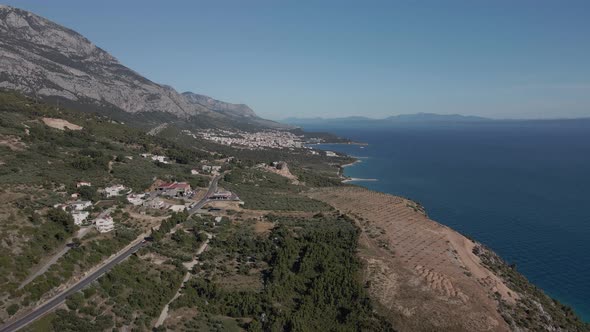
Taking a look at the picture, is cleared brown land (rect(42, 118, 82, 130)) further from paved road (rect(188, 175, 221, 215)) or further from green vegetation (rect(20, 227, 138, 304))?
green vegetation (rect(20, 227, 138, 304))

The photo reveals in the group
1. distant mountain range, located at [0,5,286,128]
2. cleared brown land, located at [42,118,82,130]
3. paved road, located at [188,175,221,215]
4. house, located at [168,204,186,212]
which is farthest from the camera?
distant mountain range, located at [0,5,286,128]

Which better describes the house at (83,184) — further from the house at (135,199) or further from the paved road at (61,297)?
the paved road at (61,297)

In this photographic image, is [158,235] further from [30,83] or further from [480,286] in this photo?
[30,83]

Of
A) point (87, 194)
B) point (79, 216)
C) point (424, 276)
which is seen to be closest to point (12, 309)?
point (79, 216)

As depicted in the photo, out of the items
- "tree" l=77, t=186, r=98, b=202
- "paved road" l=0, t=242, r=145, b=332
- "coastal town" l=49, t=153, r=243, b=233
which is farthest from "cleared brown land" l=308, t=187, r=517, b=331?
"tree" l=77, t=186, r=98, b=202

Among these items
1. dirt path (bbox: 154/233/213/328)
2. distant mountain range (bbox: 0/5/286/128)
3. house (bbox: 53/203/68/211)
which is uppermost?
distant mountain range (bbox: 0/5/286/128)

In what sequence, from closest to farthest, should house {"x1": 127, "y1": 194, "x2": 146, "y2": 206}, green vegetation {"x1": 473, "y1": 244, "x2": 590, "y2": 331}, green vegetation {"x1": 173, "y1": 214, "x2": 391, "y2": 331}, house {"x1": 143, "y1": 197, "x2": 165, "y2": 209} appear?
green vegetation {"x1": 173, "y1": 214, "x2": 391, "y2": 331} → green vegetation {"x1": 473, "y1": 244, "x2": 590, "y2": 331} → house {"x1": 127, "y1": 194, "x2": 146, "y2": 206} → house {"x1": 143, "y1": 197, "x2": 165, "y2": 209}

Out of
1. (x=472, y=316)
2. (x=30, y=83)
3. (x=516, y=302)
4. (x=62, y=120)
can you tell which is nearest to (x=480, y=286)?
(x=516, y=302)
